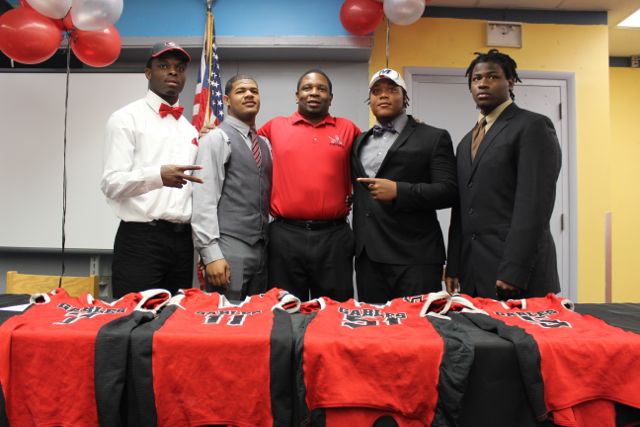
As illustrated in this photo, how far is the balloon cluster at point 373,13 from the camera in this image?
3.16 metres

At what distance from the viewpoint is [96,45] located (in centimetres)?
308

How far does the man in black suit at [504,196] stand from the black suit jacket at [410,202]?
0.29 ft

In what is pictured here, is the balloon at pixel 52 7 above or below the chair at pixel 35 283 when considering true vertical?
above

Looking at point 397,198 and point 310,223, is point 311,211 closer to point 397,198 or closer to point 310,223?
point 310,223

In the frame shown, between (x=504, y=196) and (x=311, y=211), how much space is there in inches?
31.7

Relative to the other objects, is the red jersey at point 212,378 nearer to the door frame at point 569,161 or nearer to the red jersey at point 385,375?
the red jersey at point 385,375

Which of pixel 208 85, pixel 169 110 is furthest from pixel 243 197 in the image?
pixel 208 85

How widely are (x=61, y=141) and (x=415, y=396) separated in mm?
3604

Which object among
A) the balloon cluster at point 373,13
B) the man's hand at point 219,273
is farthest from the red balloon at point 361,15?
the man's hand at point 219,273

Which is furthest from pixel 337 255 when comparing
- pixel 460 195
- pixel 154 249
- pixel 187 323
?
pixel 187 323

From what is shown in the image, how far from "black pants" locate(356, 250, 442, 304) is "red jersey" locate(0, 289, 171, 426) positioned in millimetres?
1245

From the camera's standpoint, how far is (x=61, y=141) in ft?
12.2

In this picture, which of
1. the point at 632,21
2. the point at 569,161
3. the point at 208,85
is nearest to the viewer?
the point at 208,85

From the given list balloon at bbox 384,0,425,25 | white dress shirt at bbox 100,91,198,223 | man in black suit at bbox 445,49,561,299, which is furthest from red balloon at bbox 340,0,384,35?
white dress shirt at bbox 100,91,198,223
